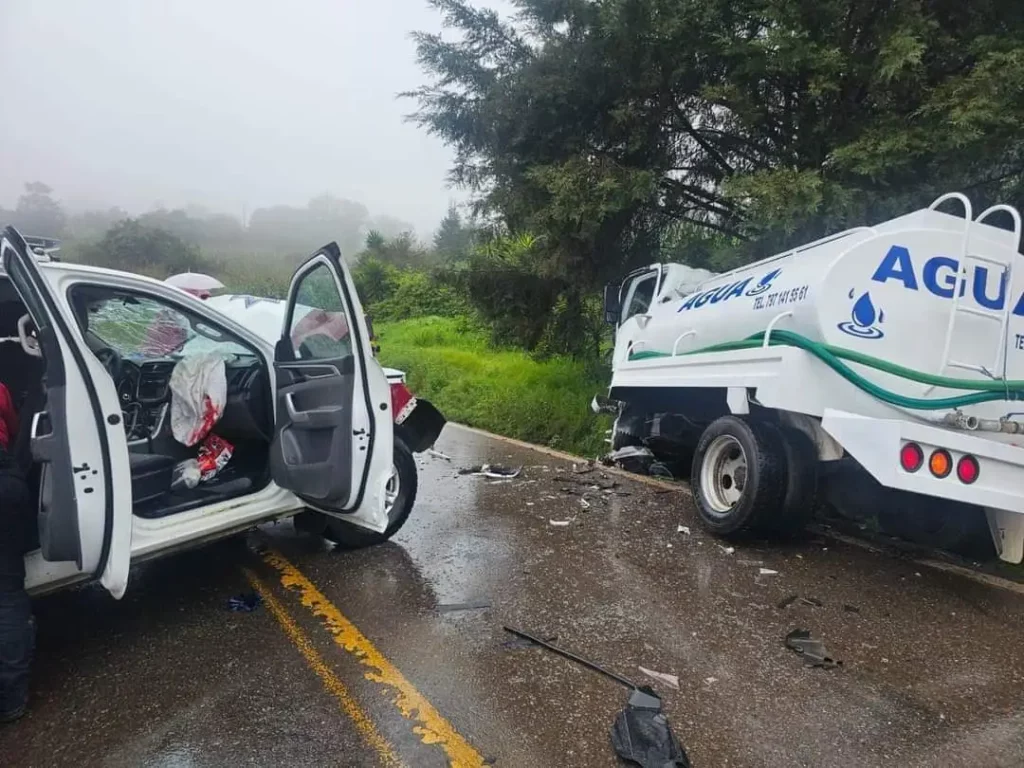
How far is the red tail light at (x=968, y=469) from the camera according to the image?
12.0 feet

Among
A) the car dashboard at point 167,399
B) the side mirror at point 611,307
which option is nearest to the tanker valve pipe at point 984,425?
the side mirror at point 611,307

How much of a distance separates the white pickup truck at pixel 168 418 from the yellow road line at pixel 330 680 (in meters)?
0.48

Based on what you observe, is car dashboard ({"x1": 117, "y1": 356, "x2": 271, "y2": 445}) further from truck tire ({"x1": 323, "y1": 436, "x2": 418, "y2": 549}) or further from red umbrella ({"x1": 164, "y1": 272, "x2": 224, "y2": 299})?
red umbrella ({"x1": 164, "y1": 272, "x2": 224, "y2": 299})

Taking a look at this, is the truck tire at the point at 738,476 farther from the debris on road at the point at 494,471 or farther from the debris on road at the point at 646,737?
the debris on road at the point at 494,471

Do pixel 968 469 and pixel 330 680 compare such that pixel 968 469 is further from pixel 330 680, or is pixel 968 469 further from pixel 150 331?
pixel 150 331

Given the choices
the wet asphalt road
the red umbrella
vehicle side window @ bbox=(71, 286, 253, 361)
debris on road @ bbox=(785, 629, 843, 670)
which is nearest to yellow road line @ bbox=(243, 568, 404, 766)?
the wet asphalt road

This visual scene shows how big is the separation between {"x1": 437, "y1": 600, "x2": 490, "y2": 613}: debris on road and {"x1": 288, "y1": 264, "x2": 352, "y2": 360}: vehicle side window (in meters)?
1.54

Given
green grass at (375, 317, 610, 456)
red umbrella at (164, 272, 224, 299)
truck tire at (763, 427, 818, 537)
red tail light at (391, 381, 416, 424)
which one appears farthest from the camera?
green grass at (375, 317, 610, 456)

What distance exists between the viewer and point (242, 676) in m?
3.01

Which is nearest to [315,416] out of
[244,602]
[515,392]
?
[244,602]

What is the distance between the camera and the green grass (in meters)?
8.82

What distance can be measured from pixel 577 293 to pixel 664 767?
24.4 ft

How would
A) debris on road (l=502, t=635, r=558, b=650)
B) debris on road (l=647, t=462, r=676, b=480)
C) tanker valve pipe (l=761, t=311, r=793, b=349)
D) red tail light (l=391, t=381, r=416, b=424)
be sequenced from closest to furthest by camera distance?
debris on road (l=502, t=635, r=558, b=650)
tanker valve pipe (l=761, t=311, r=793, b=349)
red tail light (l=391, t=381, r=416, b=424)
debris on road (l=647, t=462, r=676, b=480)

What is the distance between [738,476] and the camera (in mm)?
4754
